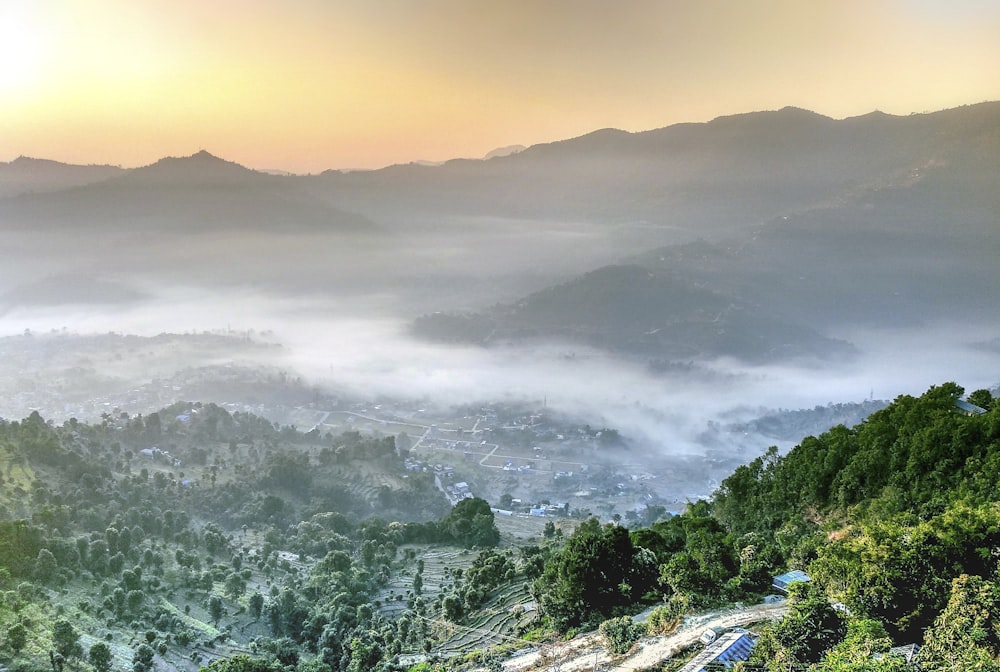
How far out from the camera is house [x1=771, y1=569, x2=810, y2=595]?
13641mm

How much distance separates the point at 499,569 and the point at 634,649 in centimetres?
811

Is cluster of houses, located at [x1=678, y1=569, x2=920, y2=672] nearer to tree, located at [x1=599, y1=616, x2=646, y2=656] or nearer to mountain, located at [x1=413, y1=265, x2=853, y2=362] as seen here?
tree, located at [x1=599, y1=616, x2=646, y2=656]

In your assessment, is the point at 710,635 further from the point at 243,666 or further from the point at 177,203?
the point at 177,203

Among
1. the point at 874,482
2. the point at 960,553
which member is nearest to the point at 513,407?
the point at 874,482

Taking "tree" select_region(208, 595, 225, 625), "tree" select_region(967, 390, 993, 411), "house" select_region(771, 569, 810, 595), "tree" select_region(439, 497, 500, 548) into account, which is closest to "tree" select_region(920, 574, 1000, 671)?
"house" select_region(771, 569, 810, 595)

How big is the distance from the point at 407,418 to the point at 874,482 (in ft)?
171

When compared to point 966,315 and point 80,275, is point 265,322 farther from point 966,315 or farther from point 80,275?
point 966,315

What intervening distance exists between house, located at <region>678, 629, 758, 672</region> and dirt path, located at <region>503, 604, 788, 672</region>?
0.58 metres

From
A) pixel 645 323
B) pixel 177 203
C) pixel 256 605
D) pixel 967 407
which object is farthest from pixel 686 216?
pixel 256 605

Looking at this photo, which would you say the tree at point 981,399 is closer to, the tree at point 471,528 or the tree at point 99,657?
the tree at point 471,528

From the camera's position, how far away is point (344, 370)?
8488cm

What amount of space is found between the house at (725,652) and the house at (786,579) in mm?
2420

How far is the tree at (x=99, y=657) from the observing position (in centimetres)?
1469

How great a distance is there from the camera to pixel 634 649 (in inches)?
483
